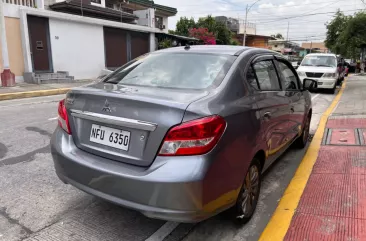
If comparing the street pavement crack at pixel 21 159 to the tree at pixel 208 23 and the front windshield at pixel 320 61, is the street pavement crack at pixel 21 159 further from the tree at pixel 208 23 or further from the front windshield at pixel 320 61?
the tree at pixel 208 23

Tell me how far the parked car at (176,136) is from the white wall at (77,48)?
1338 cm

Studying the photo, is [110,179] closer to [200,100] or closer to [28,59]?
[200,100]

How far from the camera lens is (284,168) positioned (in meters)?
4.55

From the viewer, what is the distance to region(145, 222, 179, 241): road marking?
2734mm

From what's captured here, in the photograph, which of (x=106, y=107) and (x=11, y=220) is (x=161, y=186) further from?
(x=11, y=220)

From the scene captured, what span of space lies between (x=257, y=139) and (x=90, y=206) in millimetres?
1785

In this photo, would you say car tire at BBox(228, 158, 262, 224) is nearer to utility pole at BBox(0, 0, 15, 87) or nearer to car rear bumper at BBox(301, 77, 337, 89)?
car rear bumper at BBox(301, 77, 337, 89)

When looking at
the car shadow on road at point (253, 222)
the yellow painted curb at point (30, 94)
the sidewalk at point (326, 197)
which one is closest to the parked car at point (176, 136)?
the car shadow on road at point (253, 222)

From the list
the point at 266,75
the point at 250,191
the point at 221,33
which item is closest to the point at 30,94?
the point at 266,75

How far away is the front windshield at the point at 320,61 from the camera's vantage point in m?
14.3

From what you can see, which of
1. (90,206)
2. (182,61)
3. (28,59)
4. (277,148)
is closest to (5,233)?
(90,206)

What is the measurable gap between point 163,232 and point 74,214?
2.99ft

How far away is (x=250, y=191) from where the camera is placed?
3.04m

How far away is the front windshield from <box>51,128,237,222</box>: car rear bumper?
13.5m
